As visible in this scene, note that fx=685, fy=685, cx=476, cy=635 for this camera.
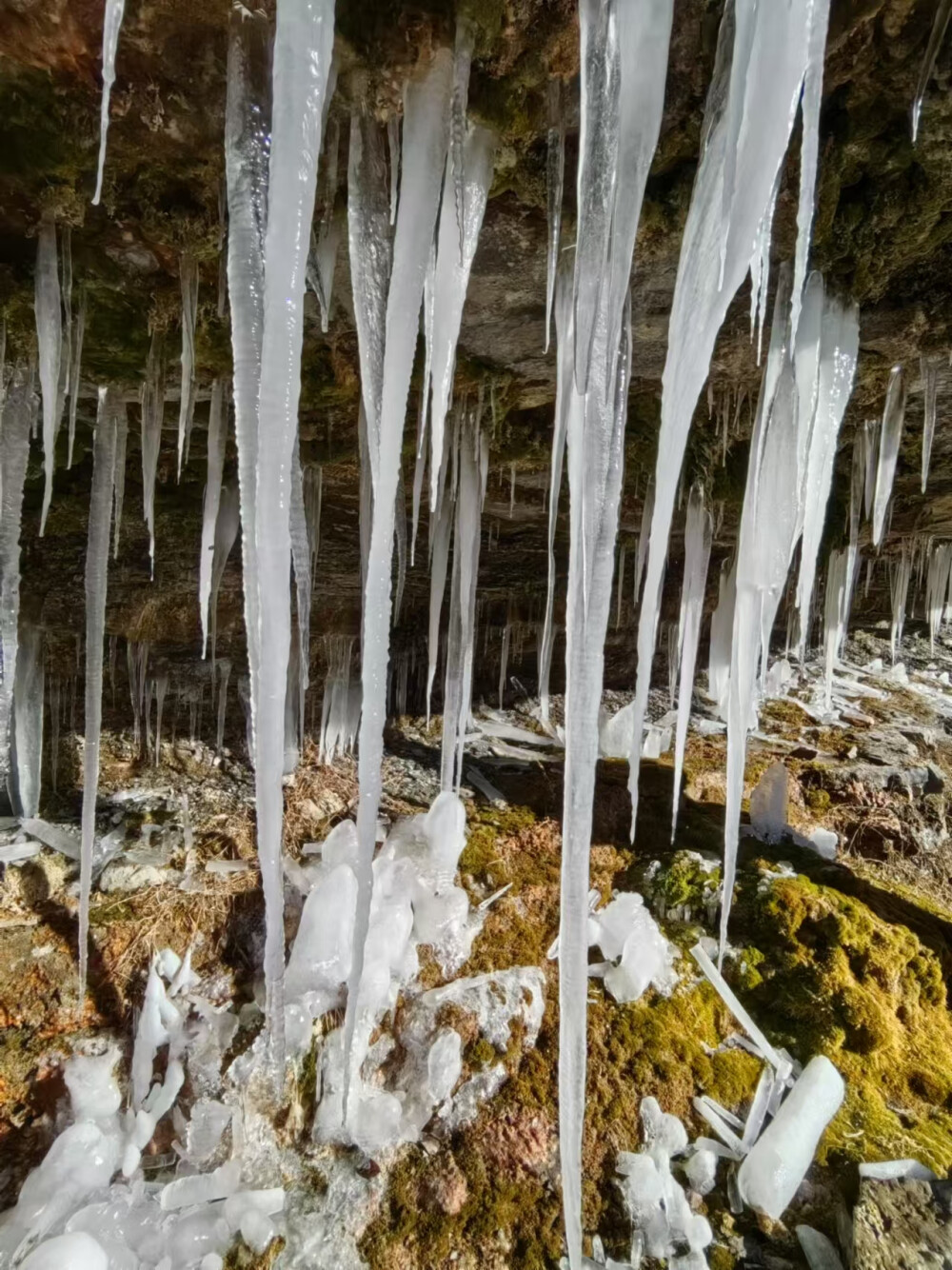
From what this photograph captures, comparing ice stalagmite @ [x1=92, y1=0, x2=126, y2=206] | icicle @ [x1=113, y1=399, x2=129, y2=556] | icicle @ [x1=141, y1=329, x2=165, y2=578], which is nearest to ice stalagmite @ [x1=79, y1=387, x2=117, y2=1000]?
icicle @ [x1=113, y1=399, x2=129, y2=556]

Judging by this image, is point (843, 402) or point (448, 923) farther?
point (448, 923)

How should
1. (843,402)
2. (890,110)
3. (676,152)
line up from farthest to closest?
1. (843,402)
2. (676,152)
3. (890,110)

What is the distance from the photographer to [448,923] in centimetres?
355

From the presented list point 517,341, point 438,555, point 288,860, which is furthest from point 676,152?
point 288,860

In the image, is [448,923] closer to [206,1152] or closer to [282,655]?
[206,1152]

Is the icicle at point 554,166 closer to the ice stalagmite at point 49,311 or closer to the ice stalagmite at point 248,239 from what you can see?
the ice stalagmite at point 248,239

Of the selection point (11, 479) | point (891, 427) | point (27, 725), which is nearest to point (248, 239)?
point (11, 479)

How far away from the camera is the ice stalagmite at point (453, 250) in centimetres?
159

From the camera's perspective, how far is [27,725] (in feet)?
16.2

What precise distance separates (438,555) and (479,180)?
2214 millimetres

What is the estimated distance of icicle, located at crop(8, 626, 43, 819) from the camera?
4719mm

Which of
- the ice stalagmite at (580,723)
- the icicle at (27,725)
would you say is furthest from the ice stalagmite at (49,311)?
the icicle at (27,725)

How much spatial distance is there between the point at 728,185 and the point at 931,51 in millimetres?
624

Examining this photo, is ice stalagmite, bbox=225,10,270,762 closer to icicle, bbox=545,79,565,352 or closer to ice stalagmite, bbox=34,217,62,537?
icicle, bbox=545,79,565,352
